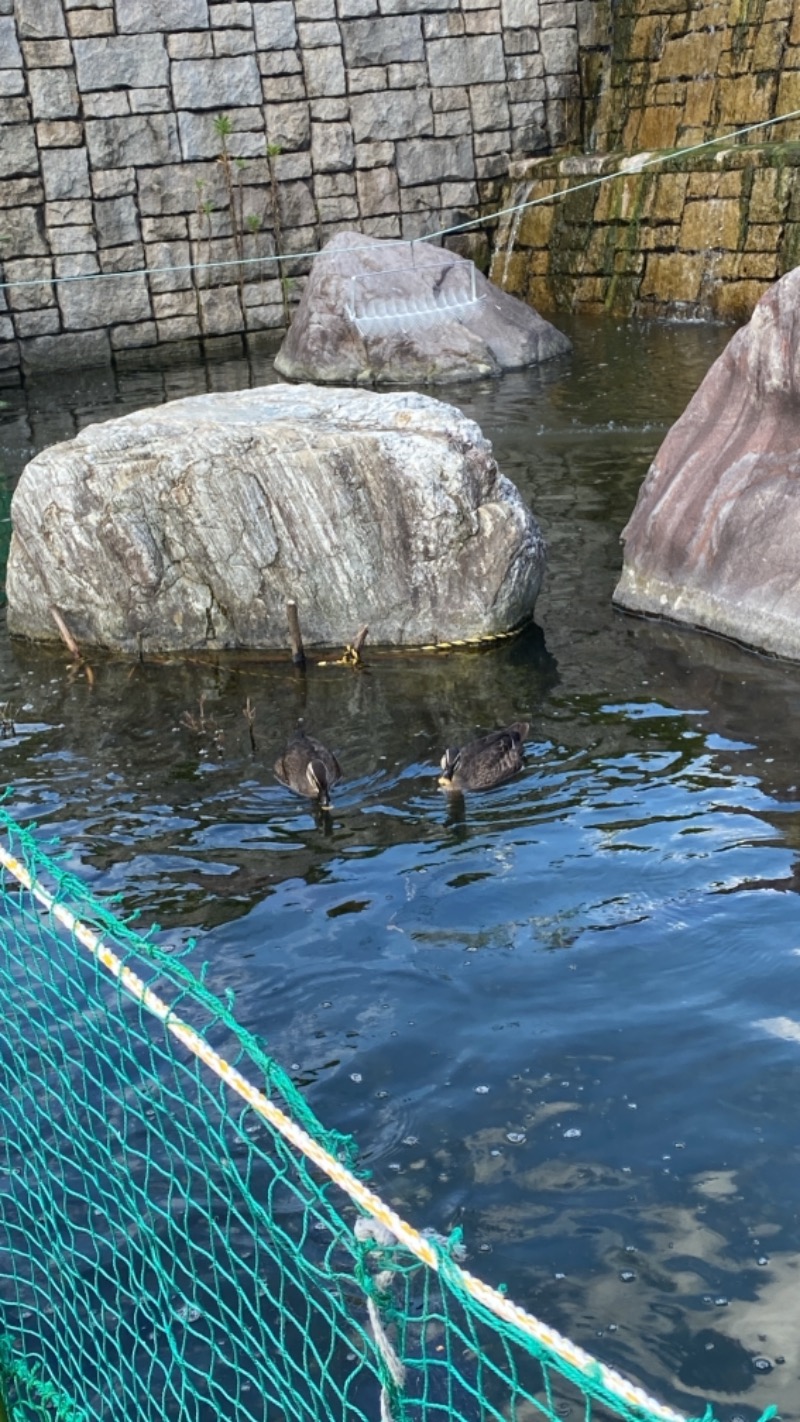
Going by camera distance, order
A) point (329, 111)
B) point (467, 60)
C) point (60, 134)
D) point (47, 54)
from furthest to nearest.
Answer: point (467, 60), point (329, 111), point (60, 134), point (47, 54)

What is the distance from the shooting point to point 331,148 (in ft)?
56.9

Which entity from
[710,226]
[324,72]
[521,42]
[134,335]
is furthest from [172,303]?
[710,226]

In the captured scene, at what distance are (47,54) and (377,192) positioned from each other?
12.7 ft

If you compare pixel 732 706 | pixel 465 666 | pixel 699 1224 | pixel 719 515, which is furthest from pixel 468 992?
pixel 719 515

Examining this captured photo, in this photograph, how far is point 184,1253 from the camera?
3715 mm

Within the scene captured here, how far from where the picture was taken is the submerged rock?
293 inches

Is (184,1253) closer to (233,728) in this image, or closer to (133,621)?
(233,728)

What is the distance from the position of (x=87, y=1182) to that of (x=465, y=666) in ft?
13.7

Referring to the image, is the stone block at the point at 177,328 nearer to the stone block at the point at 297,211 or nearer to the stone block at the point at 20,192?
the stone block at the point at 297,211

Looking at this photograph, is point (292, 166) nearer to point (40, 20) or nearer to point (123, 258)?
point (123, 258)

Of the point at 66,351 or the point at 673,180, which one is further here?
the point at 66,351

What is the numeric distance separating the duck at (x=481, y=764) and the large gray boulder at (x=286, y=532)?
182 cm

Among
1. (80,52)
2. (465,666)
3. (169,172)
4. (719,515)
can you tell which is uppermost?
(80,52)

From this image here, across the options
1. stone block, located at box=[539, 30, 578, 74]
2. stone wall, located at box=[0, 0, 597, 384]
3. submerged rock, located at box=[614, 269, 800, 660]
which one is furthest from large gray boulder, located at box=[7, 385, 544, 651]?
stone block, located at box=[539, 30, 578, 74]
